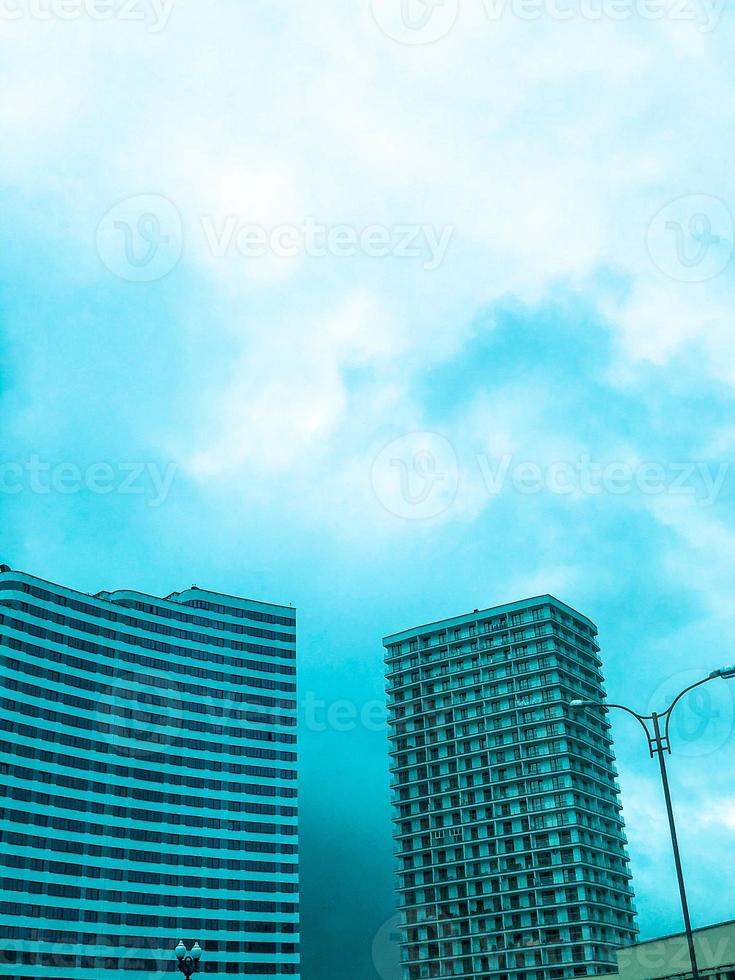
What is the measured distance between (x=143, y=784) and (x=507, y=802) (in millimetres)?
45835

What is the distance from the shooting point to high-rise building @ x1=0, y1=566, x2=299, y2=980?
111 meters

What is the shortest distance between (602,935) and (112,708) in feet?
213

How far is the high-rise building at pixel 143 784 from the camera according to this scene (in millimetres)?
111062

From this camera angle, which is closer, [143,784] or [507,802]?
[507,802]

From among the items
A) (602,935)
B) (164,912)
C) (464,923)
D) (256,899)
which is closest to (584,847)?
(602,935)

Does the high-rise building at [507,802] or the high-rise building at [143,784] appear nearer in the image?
the high-rise building at [143,784]

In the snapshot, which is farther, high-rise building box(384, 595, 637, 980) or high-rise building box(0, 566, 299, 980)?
high-rise building box(384, 595, 637, 980)

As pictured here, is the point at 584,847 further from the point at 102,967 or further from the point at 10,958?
the point at 10,958

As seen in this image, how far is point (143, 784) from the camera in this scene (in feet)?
412

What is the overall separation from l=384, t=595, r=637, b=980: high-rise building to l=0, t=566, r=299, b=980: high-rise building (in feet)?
59.2

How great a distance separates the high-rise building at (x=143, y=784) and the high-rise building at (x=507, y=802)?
1805 cm

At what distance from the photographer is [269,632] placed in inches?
5812

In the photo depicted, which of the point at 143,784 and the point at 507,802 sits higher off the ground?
the point at 143,784

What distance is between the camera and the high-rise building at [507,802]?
116250 millimetres
